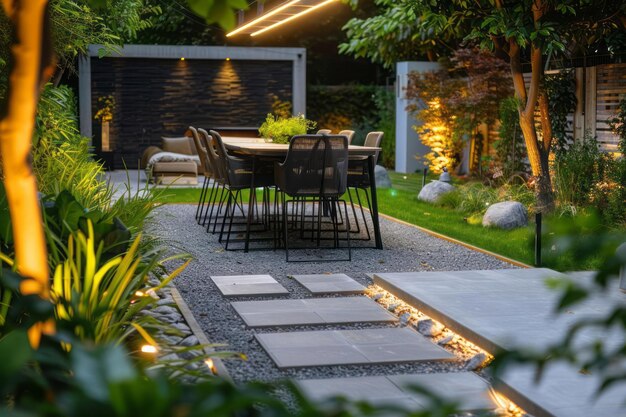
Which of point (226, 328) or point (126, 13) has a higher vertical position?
point (126, 13)

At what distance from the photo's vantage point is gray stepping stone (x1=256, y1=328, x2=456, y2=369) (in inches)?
183

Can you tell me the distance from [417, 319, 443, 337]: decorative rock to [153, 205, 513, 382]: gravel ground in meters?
0.33

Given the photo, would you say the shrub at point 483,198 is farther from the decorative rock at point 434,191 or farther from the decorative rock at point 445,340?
the decorative rock at point 445,340

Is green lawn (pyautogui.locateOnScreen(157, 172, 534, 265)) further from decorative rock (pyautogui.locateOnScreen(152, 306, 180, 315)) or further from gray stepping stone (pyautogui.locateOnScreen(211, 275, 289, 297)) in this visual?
decorative rock (pyautogui.locateOnScreen(152, 306, 180, 315))

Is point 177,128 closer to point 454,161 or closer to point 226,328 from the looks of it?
point 454,161

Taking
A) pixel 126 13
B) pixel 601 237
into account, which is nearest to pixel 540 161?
pixel 126 13

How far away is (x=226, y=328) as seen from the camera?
5.41 metres

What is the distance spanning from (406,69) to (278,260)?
10681mm

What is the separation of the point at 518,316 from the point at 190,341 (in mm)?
1863

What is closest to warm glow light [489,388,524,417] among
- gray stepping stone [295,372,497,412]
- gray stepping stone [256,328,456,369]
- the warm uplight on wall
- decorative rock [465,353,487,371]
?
gray stepping stone [295,372,497,412]

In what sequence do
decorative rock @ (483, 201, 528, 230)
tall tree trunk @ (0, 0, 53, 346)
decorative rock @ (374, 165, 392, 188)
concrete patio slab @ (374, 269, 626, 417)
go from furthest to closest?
decorative rock @ (374, 165, 392, 188) → decorative rock @ (483, 201, 528, 230) → concrete patio slab @ (374, 269, 626, 417) → tall tree trunk @ (0, 0, 53, 346)

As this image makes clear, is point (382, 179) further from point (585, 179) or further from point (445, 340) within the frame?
point (445, 340)

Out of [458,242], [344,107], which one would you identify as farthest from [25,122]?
[344,107]

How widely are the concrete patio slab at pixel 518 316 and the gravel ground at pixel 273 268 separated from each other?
0.39 metres
